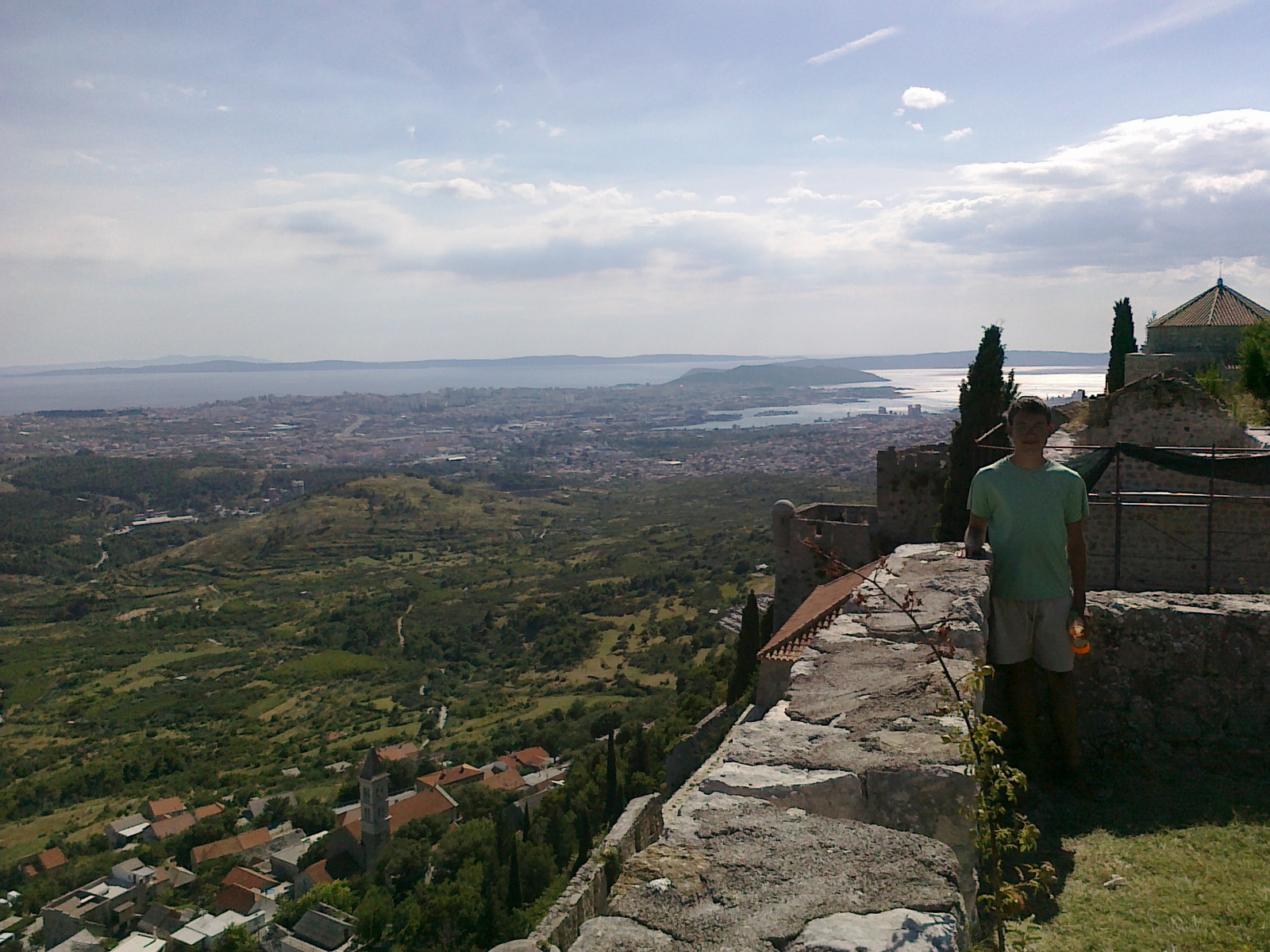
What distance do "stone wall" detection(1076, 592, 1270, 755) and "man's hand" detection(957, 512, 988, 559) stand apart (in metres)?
0.74

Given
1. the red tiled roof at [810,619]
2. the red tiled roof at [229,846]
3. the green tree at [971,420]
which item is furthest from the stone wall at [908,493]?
the red tiled roof at [229,846]

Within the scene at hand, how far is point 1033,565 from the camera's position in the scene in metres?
3.44

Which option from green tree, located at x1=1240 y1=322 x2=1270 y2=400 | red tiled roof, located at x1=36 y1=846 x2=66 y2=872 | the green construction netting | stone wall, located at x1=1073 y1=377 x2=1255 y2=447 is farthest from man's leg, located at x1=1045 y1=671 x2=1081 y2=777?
red tiled roof, located at x1=36 y1=846 x2=66 y2=872

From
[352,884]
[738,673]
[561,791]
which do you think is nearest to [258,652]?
[352,884]

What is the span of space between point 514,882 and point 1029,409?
2378cm

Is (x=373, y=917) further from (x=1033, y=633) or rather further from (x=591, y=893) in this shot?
(x=1033, y=633)

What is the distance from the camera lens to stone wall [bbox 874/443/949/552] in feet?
50.2

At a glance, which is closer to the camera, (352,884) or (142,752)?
(352,884)

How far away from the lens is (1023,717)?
357cm

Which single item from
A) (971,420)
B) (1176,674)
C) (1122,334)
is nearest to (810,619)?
(1176,674)

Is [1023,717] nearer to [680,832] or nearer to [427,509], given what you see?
[680,832]

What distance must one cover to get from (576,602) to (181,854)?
35006 mm

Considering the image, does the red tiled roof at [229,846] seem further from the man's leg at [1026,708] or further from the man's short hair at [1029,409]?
the man's short hair at [1029,409]

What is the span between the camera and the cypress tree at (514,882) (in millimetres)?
22984
